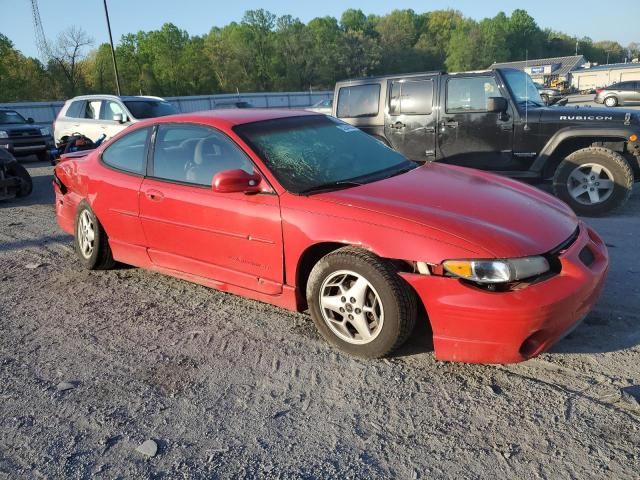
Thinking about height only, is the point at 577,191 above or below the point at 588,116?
below

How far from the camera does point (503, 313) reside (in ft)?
8.82

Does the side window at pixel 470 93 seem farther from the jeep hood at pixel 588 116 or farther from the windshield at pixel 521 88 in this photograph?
the jeep hood at pixel 588 116

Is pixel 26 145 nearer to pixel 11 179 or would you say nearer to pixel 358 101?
pixel 11 179

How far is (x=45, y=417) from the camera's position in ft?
9.11

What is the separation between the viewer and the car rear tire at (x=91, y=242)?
4.83 meters

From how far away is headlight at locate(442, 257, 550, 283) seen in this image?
9.06ft

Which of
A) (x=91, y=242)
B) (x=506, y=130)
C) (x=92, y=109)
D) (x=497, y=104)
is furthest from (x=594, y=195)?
(x=92, y=109)

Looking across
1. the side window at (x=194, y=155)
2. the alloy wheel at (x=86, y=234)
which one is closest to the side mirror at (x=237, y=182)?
the side window at (x=194, y=155)

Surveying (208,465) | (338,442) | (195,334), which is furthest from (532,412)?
(195,334)

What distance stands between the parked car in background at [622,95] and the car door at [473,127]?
30.1 meters

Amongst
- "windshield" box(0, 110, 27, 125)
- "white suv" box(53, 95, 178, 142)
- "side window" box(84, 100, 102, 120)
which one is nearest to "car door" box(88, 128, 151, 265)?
"white suv" box(53, 95, 178, 142)

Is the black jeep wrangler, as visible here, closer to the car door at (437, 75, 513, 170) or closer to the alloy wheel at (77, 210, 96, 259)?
the car door at (437, 75, 513, 170)

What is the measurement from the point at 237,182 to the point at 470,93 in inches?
195

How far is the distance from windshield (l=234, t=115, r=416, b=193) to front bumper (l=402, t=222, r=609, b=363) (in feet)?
3.51
